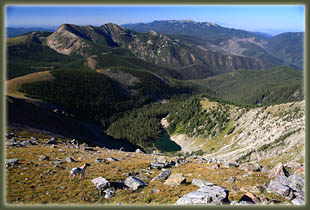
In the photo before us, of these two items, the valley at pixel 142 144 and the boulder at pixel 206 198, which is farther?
the valley at pixel 142 144

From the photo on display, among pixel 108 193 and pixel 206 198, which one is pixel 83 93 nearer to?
pixel 108 193

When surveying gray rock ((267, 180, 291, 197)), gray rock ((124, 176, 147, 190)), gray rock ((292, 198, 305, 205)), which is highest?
gray rock ((292, 198, 305, 205))

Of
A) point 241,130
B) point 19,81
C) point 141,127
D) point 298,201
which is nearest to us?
point 298,201

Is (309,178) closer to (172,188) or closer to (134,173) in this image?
(172,188)

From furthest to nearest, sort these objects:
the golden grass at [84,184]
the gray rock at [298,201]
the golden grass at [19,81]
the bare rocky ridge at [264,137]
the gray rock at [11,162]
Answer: the golden grass at [19,81], the bare rocky ridge at [264,137], the gray rock at [11,162], the golden grass at [84,184], the gray rock at [298,201]

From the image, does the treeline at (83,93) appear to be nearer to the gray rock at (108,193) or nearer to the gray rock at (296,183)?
the gray rock at (108,193)

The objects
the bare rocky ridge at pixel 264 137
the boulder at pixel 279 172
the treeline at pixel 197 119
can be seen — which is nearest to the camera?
the boulder at pixel 279 172

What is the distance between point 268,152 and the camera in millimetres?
52344

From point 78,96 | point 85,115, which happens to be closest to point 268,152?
point 85,115

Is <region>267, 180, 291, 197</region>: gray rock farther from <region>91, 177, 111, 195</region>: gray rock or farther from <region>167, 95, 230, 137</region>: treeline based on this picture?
<region>167, 95, 230, 137</region>: treeline

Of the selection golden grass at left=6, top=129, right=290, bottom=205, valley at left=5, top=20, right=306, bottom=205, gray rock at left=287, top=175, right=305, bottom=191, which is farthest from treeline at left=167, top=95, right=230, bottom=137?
gray rock at left=287, top=175, right=305, bottom=191

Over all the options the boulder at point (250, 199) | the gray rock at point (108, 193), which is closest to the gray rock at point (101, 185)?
the gray rock at point (108, 193)

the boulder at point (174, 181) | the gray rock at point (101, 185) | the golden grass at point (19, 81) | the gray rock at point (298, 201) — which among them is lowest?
the golden grass at point (19, 81)

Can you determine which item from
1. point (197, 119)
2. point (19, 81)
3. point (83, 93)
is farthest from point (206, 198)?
point (19, 81)
